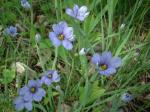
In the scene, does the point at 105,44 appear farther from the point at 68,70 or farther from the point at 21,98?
the point at 21,98

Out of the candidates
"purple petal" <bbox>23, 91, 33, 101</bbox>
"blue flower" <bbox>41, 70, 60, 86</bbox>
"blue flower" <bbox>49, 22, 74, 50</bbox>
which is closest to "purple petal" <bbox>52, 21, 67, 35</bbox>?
"blue flower" <bbox>49, 22, 74, 50</bbox>

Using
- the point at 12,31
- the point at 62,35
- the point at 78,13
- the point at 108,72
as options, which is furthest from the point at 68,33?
the point at 12,31

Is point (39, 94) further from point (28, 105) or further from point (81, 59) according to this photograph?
point (81, 59)

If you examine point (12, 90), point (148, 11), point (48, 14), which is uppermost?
point (48, 14)

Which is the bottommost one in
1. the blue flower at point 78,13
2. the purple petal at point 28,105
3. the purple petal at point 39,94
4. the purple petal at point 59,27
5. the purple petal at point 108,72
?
the purple petal at point 28,105

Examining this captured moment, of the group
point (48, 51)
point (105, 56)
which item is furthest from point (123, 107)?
point (48, 51)

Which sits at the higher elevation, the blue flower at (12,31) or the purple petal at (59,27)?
the blue flower at (12,31)

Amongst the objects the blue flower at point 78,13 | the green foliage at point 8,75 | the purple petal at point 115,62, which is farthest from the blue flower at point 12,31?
the purple petal at point 115,62

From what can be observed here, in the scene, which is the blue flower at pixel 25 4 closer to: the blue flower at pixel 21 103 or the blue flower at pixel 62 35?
the blue flower at pixel 62 35
